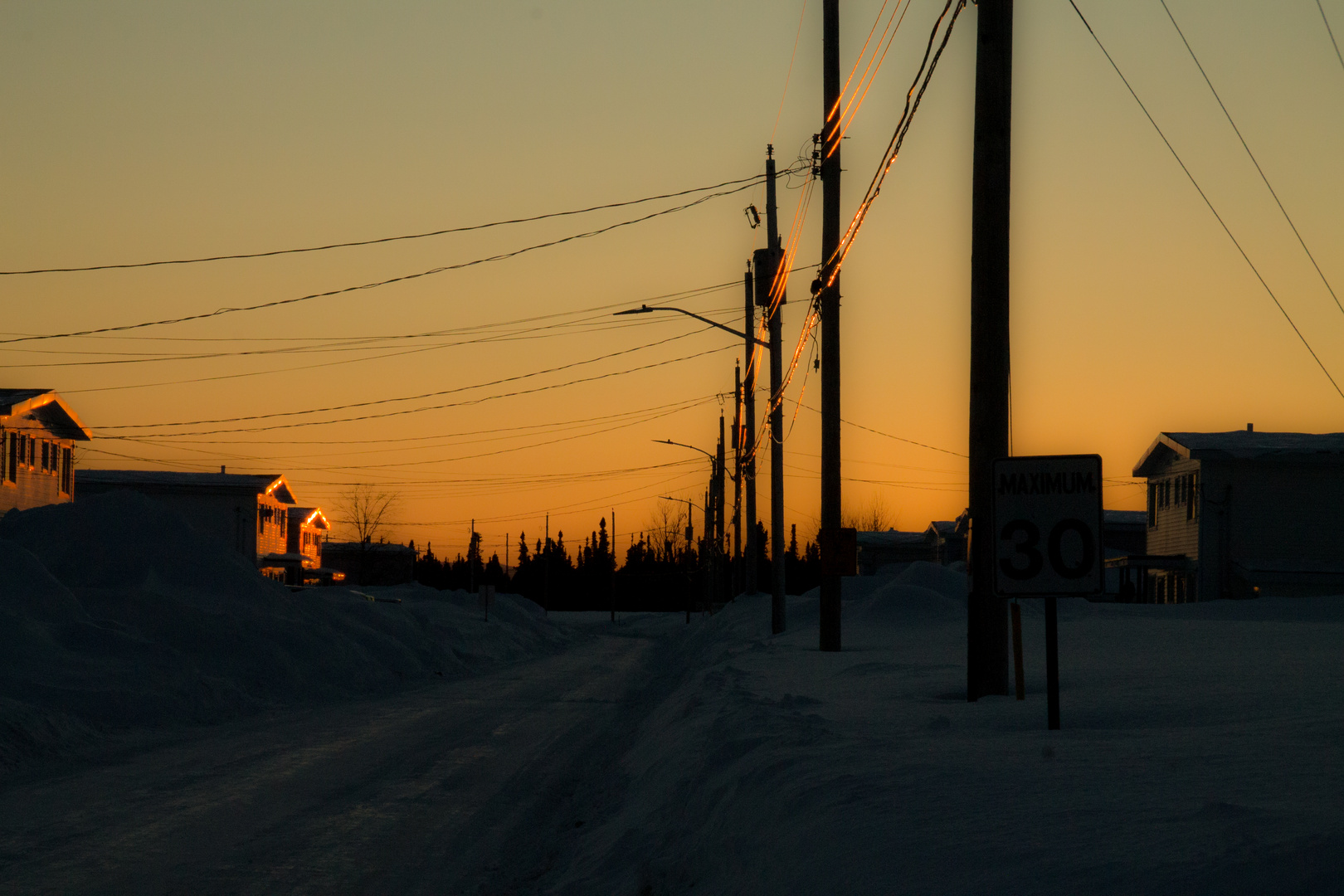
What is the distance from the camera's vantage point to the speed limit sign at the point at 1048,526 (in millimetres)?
8555

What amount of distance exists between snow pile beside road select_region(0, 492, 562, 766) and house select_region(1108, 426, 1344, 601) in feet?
84.7

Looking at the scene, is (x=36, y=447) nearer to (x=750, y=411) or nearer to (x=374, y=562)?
(x=750, y=411)

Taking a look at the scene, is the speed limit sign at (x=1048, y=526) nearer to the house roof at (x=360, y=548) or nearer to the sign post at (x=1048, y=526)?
the sign post at (x=1048, y=526)

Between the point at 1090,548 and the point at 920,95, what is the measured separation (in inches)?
269

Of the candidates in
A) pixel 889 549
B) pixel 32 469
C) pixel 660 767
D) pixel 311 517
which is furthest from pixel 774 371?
pixel 311 517

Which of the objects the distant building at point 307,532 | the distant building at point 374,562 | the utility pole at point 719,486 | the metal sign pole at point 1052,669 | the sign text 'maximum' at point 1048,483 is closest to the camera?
the sign text 'maximum' at point 1048,483

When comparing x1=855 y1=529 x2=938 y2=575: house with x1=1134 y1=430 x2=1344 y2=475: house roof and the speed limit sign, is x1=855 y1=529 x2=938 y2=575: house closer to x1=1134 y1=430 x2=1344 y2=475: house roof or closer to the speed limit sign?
x1=1134 y1=430 x2=1344 y2=475: house roof

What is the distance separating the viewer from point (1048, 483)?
877cm

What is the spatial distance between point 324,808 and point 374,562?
105827 mm

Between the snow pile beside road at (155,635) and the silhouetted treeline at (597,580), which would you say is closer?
the snow pile beside road at (155,635)

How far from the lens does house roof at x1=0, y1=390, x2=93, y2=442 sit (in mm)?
43344

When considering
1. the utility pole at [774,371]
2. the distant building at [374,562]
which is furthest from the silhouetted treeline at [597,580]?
the utility pole at [774,371]

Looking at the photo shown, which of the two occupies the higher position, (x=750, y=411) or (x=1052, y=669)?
(x=750, y=411)

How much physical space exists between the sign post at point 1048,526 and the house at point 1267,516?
1442 inches
